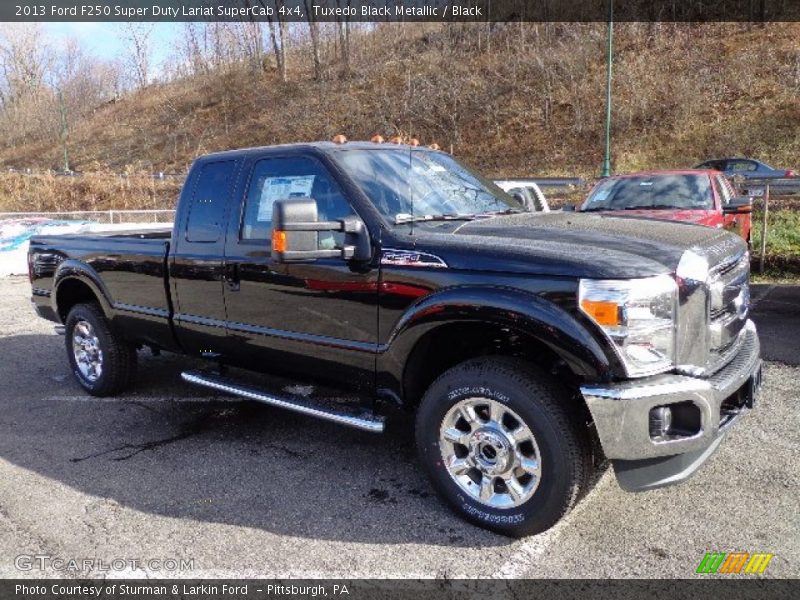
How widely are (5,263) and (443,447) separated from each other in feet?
42.3

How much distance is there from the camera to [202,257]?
178 inches

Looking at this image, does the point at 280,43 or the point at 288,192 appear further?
the point at 280,43

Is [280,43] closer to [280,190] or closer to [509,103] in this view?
[509,103]

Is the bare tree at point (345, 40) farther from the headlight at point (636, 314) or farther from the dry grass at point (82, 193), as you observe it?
the headlight at point (636, 314)

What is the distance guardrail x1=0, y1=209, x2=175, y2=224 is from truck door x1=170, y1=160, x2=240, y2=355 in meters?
10.8

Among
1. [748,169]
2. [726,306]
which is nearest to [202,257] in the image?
[726,306]

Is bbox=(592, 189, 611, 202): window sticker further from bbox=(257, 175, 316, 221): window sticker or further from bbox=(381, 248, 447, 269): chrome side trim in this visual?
bbox=(381, 248, 447, 269): chrome side trim

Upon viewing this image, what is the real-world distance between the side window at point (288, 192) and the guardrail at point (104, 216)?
1137 cm

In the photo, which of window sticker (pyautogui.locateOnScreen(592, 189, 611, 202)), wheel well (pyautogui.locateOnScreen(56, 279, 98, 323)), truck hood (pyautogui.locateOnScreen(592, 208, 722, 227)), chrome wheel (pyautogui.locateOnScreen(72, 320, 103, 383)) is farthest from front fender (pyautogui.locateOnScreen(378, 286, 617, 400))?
window sticker (pyautogui.locateOnScreen(592, 189, 611, 202))

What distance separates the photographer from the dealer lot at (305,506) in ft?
10.3

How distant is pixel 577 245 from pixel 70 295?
4.73 m

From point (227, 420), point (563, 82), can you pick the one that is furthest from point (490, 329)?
point (563, 82)

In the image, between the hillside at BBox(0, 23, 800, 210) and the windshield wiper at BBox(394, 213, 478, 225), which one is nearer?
the windshield wiper at BBox(394, 213, 478, 225)

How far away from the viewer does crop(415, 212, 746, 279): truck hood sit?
2996mm
